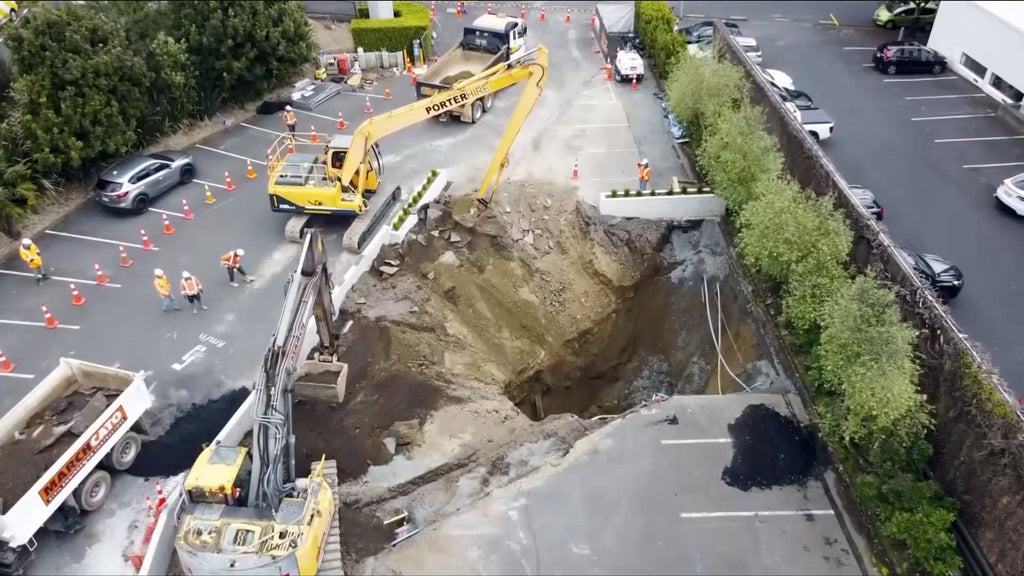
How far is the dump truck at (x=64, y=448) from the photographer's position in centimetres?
1454

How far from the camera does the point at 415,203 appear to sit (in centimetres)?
2473

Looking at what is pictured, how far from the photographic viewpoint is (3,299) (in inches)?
848

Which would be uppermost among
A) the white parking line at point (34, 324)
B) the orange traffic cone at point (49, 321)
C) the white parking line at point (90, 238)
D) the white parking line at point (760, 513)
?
the white parking line at point (90, 238)

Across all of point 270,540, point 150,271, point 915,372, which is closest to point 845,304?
point 915,372

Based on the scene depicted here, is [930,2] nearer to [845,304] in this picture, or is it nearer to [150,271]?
[845,304]

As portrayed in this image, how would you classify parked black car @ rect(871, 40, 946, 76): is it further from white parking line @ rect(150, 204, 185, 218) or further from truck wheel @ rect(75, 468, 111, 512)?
truck wheel @ rect(75, 468, 111, 512)

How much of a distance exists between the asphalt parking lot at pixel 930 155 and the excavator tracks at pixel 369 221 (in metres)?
17.4

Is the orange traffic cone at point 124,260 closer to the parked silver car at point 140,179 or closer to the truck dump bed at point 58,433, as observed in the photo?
the parked silver car at point 140,179

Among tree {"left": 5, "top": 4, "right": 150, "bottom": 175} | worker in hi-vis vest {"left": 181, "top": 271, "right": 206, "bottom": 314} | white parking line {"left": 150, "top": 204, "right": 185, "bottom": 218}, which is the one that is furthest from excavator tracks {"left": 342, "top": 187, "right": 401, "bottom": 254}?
tree {"left": 5, "top": 4, "right": 150, "bottom": 175}

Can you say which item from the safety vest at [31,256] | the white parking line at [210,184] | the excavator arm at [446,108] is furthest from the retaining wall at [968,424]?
the safety vest at [31,256]

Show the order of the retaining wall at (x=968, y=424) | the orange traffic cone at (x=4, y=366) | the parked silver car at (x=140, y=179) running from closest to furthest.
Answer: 1. the retaining wall at (x=968, y=424)
2. the orange traffic cone at (x=4, y=366)
3. the parked silver car at (x=140, y=179)

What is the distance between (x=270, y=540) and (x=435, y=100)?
14.6m

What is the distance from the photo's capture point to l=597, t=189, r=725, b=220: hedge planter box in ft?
83.9

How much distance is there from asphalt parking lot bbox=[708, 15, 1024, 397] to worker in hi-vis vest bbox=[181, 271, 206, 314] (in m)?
22.2
